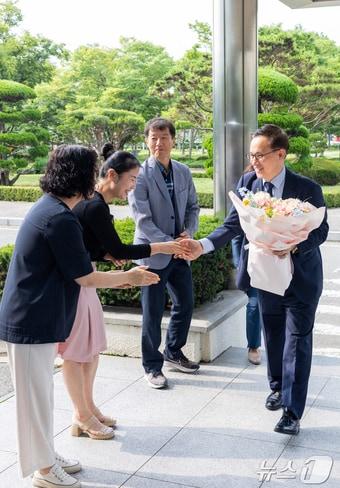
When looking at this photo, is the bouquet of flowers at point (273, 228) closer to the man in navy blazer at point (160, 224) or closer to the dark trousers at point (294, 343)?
the dark trousers at point (294, 343)

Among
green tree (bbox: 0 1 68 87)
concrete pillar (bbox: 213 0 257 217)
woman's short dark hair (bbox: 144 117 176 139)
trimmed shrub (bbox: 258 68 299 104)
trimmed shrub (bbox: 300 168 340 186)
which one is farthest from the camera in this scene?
green tree (bbox: 0 1 68 87)

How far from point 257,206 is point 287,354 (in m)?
0.91

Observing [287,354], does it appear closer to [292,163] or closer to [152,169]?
[152,169]

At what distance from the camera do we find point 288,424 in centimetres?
370

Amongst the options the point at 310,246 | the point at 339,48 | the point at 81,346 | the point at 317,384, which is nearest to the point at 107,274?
the point at 81,346

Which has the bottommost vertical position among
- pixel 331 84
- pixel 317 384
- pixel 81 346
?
pixel 317 384

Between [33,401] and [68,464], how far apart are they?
1.66ft

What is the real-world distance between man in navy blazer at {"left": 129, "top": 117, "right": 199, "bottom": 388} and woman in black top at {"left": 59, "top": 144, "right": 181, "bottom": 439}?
730mm

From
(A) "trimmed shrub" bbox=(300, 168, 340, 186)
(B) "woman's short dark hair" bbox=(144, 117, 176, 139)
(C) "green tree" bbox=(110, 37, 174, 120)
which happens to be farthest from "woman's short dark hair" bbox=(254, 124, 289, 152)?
(C) "green tree" bbox=(110, 37, 174, 120)


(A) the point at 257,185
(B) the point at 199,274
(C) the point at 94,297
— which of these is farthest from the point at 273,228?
(B) the point at 199,274

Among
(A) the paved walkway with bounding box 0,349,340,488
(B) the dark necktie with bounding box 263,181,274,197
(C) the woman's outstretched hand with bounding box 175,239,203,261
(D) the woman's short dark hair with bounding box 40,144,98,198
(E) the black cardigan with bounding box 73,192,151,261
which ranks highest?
(D) the woman's short dark hair with bounding box 40,144,98,198

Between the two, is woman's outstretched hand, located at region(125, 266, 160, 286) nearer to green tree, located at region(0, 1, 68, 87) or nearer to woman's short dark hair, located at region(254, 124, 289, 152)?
woman's short dark hair, located at region(254, 124, 289, 152)

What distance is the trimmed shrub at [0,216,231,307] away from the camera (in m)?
5.12

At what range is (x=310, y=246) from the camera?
11.8 feet
